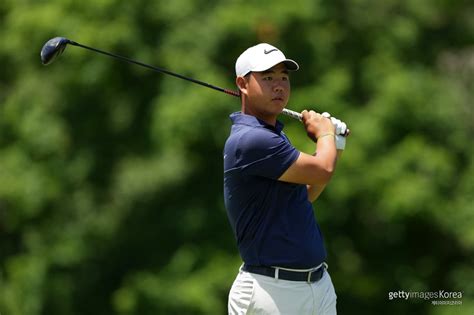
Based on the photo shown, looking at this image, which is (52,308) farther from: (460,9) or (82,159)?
(460,9)

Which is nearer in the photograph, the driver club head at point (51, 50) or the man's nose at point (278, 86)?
the man's nose at point (278, 86)

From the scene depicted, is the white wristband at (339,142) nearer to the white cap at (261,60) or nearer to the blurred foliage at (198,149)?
the white cap at (261,60)

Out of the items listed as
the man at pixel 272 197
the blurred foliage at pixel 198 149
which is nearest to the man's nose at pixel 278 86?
the man at pixel 272 197

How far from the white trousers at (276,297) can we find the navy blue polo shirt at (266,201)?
0.27 ft

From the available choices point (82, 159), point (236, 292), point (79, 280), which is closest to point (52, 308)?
point (79, 280)

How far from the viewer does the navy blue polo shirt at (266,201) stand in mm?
4531

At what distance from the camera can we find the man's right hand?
4.68m

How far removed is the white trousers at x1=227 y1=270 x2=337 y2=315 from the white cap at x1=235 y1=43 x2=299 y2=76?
0.90m

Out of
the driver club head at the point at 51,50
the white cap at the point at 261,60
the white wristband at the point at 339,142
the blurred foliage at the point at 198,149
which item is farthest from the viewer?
the blurred foliage at the point at 198,149

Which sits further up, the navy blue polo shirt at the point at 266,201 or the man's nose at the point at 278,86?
the man's nose at the point at 278,86

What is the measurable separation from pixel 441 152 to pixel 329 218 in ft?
4.44

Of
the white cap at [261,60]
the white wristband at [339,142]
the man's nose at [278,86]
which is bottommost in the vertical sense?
the white wristband at [339,142]

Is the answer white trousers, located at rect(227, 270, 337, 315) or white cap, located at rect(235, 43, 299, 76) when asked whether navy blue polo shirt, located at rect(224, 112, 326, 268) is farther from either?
white cap, located at rect(235, 43, 299, 76)

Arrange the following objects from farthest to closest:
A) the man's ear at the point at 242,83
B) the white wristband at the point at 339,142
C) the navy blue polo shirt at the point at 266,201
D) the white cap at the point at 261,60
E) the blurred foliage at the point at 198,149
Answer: the blurred foliage at the point at 198,149
the white wristband at the point at 339,142
the man's ear at the point at 242,83
the white cap at the point at 261,60
the navy blue polo shirt at the point at 266,201
